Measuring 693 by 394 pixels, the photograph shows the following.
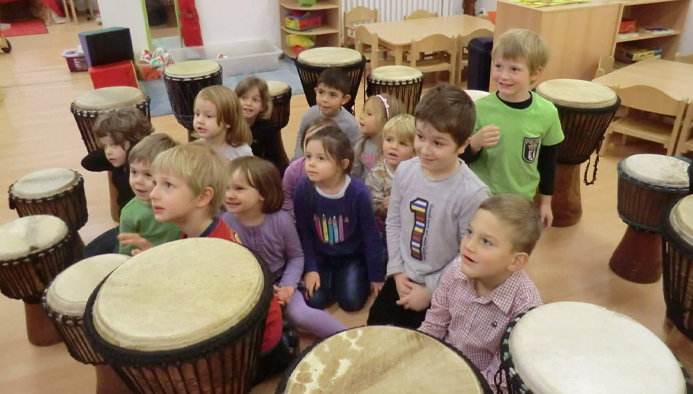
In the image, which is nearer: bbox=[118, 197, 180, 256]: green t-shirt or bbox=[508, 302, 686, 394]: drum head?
bbox=[508, 302, 686, 394]: drum head

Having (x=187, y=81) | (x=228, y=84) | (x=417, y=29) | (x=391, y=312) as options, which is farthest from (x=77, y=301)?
(x=417, y=29)

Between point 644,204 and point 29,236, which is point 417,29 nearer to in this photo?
point 644,204

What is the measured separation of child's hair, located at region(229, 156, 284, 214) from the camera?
186cm

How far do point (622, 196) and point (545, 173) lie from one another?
1.41 feet

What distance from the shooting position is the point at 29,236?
1.88 m

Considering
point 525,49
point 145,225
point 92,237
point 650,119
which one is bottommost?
point 92,237

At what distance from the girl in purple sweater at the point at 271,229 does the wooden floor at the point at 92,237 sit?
0.24m

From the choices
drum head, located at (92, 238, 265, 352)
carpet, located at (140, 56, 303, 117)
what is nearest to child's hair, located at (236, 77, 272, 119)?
drum head, located at (92, 238, 265, 352)

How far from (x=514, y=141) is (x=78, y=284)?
162cm

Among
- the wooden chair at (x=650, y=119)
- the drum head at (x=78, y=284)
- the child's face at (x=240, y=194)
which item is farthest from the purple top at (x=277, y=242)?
the wooden chair at (x=650, y=119)

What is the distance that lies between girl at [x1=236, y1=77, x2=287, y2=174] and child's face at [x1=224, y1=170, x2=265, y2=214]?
36.5 inches

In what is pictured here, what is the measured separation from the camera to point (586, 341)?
1065mm

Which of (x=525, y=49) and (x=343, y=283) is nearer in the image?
(x=525, y=49)

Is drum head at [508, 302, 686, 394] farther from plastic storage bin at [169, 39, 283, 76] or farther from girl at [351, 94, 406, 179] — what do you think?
plastic storage bin at [169, 39, 283, 76]
